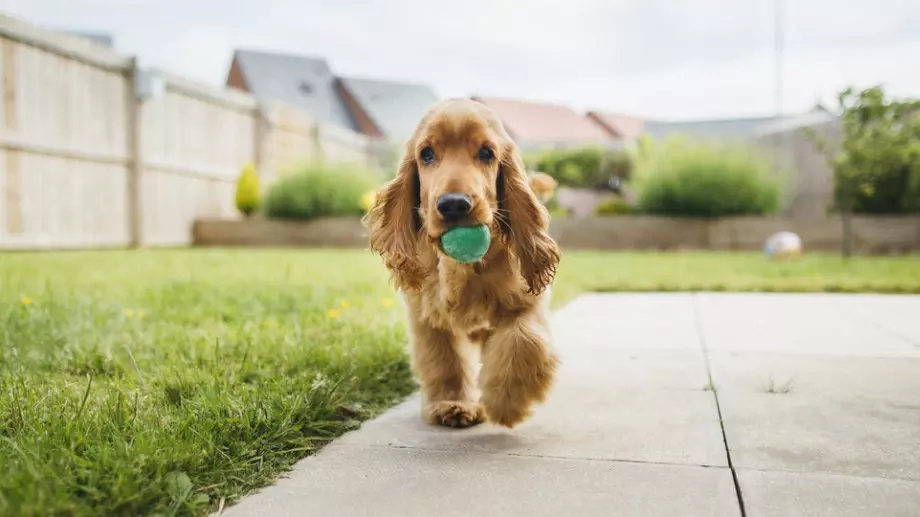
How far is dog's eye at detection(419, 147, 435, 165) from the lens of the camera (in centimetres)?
223

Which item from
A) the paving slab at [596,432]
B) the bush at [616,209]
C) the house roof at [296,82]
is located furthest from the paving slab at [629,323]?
the house roof at [296,82]

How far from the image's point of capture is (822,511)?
1.50 m

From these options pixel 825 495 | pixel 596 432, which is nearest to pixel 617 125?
pixel 596 432

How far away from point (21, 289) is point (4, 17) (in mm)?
6131

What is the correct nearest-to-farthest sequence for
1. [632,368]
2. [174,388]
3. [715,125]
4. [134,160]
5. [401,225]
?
[174,388]
[401,225]
[632,368]
[134,160]
[715,125]

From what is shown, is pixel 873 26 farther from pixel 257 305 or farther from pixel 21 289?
pixel 21 289

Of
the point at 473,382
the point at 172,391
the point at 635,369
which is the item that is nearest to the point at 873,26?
the point at 635,369

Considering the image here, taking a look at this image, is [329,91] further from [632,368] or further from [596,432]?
[596,432]

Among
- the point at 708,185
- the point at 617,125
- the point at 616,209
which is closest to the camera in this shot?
the point at 708,185

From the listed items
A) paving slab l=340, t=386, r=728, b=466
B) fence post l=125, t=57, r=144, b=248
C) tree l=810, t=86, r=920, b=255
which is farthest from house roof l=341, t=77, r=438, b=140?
paving slab l=340, t=386, r=728, b=466

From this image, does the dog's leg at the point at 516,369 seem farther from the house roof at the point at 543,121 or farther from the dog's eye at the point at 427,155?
the house roof at the point at 543,121

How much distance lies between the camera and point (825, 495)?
62.2 inches

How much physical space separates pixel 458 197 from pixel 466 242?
0.43 feet

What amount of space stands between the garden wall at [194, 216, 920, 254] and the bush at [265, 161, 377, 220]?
10.7 inches
